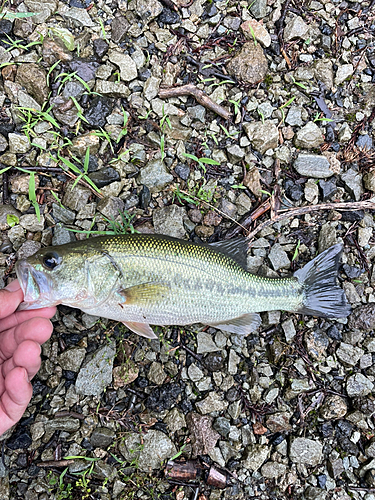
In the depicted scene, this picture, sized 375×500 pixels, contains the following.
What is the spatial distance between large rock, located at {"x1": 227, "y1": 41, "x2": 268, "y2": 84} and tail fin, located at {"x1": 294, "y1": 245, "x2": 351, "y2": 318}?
2.43 metres

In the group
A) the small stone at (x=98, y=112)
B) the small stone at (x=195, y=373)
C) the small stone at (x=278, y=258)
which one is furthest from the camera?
the small stone at (x=278, y=258)

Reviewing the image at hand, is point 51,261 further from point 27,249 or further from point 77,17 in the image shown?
point 77,17

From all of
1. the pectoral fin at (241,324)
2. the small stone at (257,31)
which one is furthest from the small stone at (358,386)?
the small stone at (257,31)

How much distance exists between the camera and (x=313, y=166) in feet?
15.6

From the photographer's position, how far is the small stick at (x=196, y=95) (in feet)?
15.2

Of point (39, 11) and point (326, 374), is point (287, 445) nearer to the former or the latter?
point (326, 374)

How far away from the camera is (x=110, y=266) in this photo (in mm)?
3758

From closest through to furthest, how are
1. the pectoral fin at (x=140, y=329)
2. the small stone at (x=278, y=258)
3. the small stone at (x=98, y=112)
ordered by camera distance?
the pectoral fin at (x=140, y=329), the small stone at (x=98, y=112), the small stone at (x=278, y=258)

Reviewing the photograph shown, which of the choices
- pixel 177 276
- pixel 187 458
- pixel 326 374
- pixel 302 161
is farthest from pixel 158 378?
pixel 302 161

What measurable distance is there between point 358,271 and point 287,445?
91.3 inches

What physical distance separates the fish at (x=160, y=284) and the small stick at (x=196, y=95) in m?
1.72

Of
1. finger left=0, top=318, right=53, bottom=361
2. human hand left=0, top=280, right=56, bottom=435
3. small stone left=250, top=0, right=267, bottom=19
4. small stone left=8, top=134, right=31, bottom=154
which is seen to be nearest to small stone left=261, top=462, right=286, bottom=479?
human hand left=0, top=280, right=56, bottom=435

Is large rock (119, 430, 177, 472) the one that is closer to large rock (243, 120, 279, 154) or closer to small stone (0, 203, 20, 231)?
small stone (0, 203, 20, 231)

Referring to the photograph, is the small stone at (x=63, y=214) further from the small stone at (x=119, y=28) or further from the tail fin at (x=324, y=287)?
the tail fin at (x=324, y=287)
